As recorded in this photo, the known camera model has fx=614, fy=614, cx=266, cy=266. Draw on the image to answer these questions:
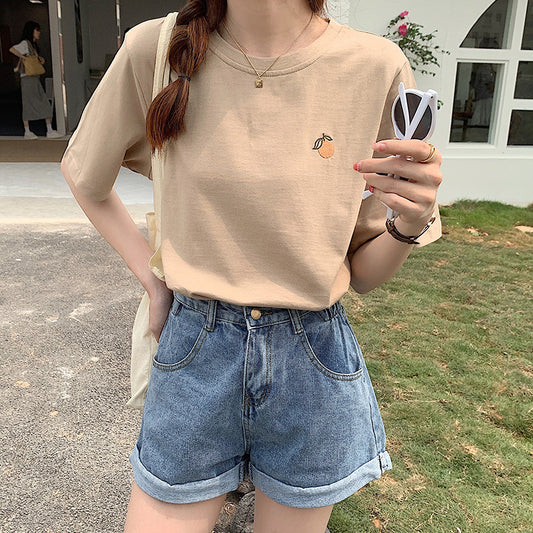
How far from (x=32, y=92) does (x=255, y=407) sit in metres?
12.5

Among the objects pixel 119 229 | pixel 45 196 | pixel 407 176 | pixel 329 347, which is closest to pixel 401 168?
pixel 407 176

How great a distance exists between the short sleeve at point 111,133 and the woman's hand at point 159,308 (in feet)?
0.81

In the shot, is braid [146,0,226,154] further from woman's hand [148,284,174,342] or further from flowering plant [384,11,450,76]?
flowering plant [384,11,450,76]

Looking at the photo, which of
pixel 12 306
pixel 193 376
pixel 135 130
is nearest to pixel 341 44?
pixel 135 130

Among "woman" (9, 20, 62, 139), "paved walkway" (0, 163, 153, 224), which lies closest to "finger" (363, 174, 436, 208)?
"paved walkway" (0, 163, 153, 224)

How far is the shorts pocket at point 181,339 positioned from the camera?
1141mm

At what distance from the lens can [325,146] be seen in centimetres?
115

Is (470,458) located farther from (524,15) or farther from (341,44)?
(524,15)

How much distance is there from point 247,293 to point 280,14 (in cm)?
54

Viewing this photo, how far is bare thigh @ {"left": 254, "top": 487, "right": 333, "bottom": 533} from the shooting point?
3.90ft

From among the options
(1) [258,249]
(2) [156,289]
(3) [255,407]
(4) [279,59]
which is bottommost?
(3) [255,407]

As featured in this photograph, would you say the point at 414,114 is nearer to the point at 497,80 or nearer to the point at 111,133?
the point at 111,133

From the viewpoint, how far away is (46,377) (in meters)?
3.27

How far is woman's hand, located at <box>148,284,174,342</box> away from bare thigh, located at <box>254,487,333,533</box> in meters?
0.40
